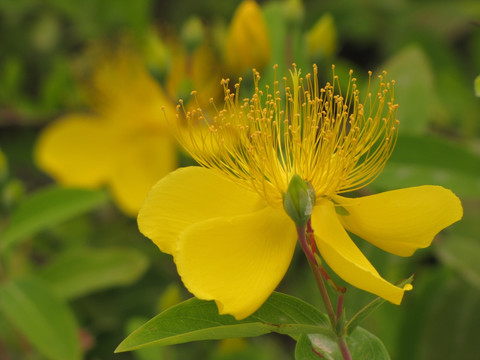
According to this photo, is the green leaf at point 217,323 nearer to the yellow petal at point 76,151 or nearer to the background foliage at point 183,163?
the background foliage at point 183,163

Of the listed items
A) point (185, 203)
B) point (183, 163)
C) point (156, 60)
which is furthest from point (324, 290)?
point (183, 163)

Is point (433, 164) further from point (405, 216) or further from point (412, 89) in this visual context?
point (405, 216)

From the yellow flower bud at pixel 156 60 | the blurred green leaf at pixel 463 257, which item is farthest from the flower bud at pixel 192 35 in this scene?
the blurred green leaf at pixel 463 257

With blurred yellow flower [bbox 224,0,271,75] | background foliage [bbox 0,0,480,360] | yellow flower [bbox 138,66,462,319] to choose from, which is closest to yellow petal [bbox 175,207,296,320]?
yellow flower [bbox 138,66,462,319]

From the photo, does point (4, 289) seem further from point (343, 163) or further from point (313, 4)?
point (313, 4)

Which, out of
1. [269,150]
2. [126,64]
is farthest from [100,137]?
[269,150]

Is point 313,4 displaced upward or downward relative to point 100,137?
upward
